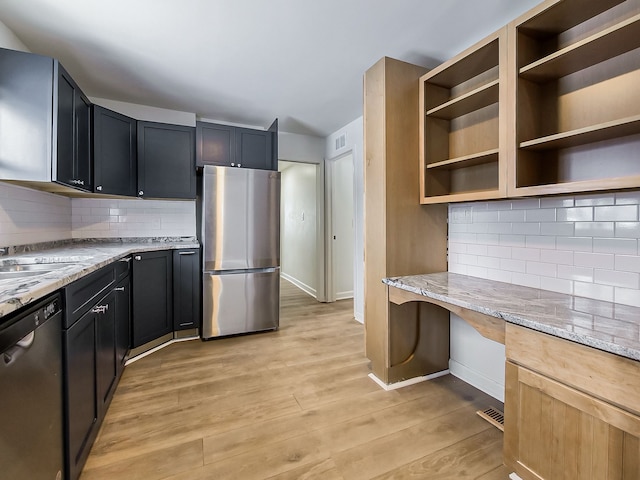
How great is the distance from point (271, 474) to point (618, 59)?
256cm

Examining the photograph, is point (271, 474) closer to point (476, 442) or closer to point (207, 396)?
point (207, 396)

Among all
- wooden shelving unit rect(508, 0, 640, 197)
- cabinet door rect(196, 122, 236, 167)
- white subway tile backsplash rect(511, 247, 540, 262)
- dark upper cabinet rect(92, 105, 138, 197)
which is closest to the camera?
wooden shelving unit rect(508, 0, 640, 197)

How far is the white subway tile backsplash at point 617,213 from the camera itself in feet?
4.57

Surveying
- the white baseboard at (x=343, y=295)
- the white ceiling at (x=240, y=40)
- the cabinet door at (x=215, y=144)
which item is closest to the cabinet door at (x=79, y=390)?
the white ceiling at (x=240, y=40)

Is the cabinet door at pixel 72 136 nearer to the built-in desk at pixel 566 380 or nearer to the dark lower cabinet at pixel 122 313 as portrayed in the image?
the dark lower cabinet at pixel 122 313

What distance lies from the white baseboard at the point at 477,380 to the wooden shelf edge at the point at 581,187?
4.35 ft

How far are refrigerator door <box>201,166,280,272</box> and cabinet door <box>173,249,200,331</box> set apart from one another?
0.44ft

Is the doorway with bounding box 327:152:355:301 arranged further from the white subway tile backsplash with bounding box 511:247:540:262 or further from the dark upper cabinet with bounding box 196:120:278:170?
the white subway tile backsplash with bounding box 511:247:540:262

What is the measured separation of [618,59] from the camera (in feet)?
4.59

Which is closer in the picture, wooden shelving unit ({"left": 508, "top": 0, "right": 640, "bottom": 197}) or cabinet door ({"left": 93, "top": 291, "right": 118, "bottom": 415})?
wooden shelving unit ({"left": 508, "top": 0, "right": 640, "bottom": 197})

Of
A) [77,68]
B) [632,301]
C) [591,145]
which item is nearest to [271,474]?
[632,301]

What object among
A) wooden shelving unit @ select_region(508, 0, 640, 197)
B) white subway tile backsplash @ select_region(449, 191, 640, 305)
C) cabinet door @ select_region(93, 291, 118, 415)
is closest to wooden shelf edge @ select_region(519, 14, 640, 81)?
wooden shelving unit @ select_region(508, 0, 640, 197)

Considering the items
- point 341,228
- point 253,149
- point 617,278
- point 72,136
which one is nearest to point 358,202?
point 341,228

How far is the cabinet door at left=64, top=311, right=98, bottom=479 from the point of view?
3.99ft
